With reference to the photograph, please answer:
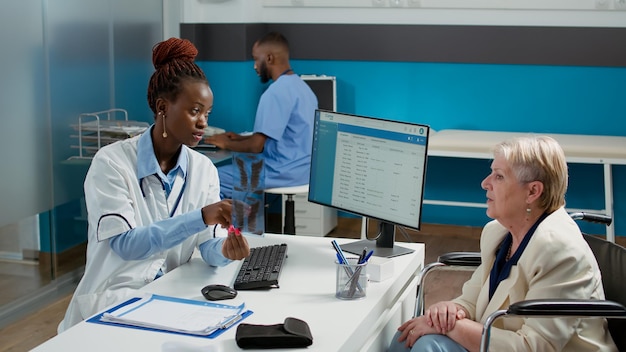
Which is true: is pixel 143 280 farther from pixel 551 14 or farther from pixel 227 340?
pixel 551 14

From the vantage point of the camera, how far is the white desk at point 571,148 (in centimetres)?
468

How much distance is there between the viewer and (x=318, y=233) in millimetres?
5488

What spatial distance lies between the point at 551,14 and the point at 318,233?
199 centimetres

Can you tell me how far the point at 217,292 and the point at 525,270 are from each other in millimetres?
788

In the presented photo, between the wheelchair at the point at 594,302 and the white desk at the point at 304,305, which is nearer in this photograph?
the white desk at the point at 304,305

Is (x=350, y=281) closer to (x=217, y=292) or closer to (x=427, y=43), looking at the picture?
(x=217, y=292)

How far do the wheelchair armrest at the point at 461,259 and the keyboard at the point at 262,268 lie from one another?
0.48m

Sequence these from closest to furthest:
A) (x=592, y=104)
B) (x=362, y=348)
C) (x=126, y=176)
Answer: (x=362, y=348), (x=126, y=176), (x=592, y=104)

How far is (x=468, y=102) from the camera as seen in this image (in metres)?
5.61

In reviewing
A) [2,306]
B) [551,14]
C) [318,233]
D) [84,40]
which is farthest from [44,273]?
[551,14]

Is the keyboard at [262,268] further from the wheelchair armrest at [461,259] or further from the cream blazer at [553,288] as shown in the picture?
the cream blazer at [553,288]

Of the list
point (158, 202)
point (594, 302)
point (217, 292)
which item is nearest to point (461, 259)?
point (594, 302)

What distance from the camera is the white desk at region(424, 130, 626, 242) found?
468 cm

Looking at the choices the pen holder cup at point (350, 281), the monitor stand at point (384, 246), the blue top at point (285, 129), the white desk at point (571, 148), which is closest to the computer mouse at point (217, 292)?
the pen holder cup at point (350, 281)
